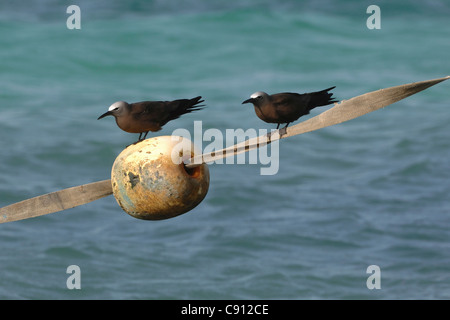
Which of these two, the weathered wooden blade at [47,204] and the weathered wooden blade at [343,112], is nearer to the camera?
the weathered wooden blade at [343,112]

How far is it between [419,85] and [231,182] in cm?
2907

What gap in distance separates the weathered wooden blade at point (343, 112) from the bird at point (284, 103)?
80cm

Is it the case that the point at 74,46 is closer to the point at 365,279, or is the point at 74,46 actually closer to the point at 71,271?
the point at 71,271

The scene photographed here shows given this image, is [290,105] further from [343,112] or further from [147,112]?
[343,112]

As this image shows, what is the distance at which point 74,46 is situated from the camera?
4600 centimetres

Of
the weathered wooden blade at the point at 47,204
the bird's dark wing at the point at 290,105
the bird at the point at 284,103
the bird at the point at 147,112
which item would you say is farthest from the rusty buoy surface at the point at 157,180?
the bird's dark wing at the point at 290,105

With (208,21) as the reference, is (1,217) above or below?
below

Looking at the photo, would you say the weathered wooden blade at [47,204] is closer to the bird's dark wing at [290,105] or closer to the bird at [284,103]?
the bird at [284,103]

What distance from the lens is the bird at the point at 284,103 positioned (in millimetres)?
6523

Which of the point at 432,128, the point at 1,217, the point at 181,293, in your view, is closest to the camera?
the point at 1,217

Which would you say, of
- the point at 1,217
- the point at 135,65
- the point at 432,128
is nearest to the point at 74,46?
the point at 135,65

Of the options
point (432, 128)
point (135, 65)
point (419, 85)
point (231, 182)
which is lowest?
point (419, 85)

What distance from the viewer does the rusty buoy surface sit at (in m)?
6.29

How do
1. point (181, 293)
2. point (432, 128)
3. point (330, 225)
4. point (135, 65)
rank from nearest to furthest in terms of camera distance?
point (181, 293), point (330, 225), point (432, 128), point (135, 65)
